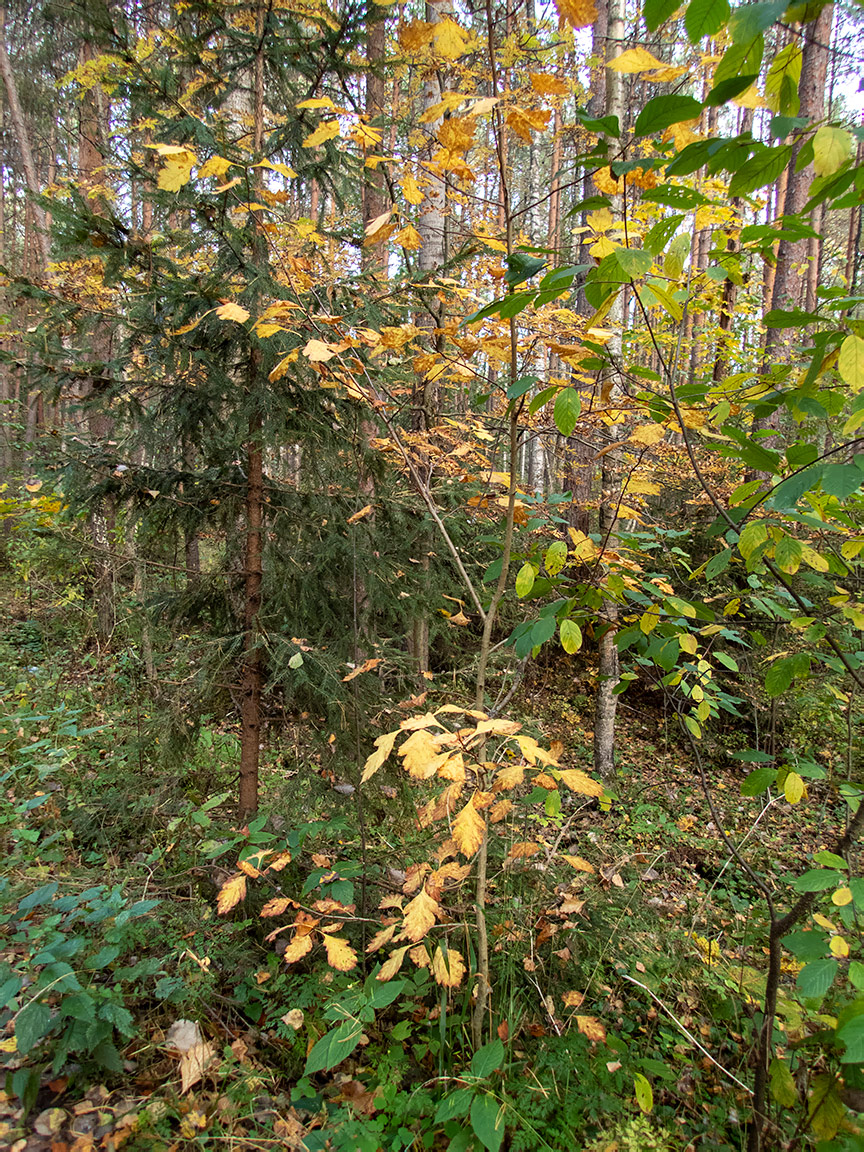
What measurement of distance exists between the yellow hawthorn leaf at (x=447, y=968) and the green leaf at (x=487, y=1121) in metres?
0.33

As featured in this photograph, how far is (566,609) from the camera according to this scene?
1637mm

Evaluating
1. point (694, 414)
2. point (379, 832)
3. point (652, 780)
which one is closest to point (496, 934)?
point (379, 832)

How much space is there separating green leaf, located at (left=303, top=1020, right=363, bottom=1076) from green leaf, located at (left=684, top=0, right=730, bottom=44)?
8.39 feet

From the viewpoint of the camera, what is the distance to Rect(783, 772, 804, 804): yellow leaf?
4.78 feet

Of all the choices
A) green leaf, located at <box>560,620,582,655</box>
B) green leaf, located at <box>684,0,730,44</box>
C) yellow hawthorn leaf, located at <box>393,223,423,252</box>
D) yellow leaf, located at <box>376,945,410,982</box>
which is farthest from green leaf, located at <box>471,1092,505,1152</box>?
yellow hawthorn leaf, located at <box>393,223,423,252</box>

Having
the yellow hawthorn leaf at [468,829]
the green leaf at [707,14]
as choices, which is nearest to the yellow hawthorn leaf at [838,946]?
the yellow hawthorn leaf at [468,829]

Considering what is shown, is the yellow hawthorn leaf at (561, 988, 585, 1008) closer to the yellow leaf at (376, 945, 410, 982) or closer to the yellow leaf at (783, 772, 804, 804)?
the yellow leaf at (376, 945, 410, 982)

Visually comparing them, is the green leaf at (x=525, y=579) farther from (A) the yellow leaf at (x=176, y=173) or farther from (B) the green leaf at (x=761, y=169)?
(A) the yellow leaf at (x=176, y=173)

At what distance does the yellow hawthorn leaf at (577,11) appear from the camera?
45.9 inches

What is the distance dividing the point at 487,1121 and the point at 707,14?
8.59 ft

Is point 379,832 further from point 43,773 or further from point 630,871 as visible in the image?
point 43,773

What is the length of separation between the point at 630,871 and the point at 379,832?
74.5 inches

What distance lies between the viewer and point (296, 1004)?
2424 mm

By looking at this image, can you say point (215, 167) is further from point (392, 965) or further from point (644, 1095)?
point (644, 1095)
